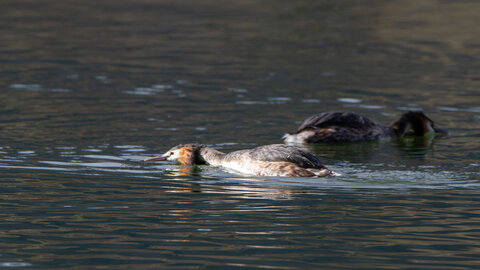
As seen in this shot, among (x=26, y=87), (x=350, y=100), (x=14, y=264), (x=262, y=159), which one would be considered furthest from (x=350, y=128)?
(x=14, y=264)

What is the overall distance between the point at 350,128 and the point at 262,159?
422 centimetres

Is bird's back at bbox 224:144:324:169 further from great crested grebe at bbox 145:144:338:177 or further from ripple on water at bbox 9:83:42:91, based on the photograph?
ripple on water at bbox 9:83:42:91

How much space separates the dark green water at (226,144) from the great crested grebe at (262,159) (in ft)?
0.92

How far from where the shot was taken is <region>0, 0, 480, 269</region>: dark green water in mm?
9289

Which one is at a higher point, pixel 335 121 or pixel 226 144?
pixel 335 121

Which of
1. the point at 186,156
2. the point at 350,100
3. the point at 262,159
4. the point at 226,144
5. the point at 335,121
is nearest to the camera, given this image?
the point at 262,159

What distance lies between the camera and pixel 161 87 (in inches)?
Answer: 888

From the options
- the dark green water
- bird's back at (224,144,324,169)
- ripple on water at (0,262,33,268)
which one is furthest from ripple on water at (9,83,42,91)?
ripple on water at (0,262,33,268)

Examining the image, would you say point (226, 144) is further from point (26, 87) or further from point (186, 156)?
point (26, 87)

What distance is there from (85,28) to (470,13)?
17.8 metres

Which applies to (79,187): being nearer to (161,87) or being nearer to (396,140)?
(396,140)

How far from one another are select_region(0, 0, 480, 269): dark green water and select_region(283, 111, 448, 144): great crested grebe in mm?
325

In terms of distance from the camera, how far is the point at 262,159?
528 inches

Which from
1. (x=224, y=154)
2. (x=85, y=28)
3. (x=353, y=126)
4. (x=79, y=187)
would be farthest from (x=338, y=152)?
(x=85, y=28)
